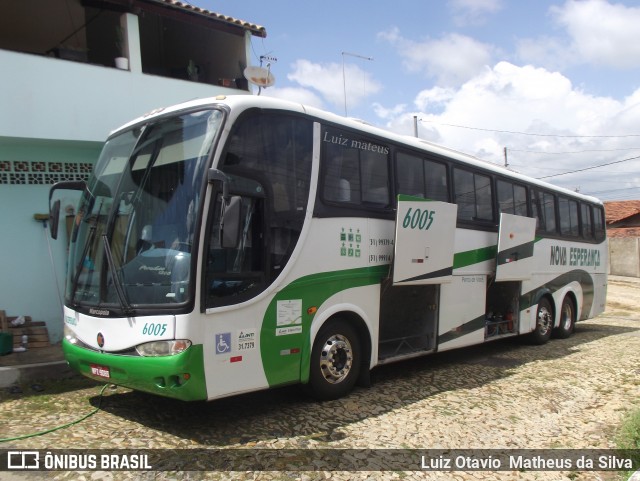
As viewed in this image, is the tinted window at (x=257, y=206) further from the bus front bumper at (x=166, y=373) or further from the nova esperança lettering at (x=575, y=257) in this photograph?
the nova esperança lettering at (x=575, y=257)

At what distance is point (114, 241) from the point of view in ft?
16.6

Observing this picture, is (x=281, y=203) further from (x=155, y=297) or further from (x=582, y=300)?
(x=582, y=300)

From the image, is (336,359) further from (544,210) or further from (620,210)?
(620,210)

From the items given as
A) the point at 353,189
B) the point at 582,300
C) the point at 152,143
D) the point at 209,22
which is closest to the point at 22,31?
the point at 209,22

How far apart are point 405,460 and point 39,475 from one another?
304 centimetres

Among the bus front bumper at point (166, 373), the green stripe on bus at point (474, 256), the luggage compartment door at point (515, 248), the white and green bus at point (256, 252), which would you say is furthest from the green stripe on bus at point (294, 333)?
the luggage compartment door at point (515, 248)

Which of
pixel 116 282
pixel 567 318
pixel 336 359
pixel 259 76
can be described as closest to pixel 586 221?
pixel 567 318

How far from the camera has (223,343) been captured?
15.9 feet

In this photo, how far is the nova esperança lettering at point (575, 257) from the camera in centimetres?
1155

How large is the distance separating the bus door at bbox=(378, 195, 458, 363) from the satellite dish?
440 centimetres

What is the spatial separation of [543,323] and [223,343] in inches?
345

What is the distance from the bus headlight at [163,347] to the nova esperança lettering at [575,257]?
30.3ft

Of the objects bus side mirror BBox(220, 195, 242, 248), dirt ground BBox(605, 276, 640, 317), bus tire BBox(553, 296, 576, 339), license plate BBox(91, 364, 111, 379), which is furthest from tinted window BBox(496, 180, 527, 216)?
dirt ground BBox(605, 276, 640, 317)

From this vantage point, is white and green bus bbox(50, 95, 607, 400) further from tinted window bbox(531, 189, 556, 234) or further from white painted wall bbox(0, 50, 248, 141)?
tinted window bbox(531, 189, 556, 234)
